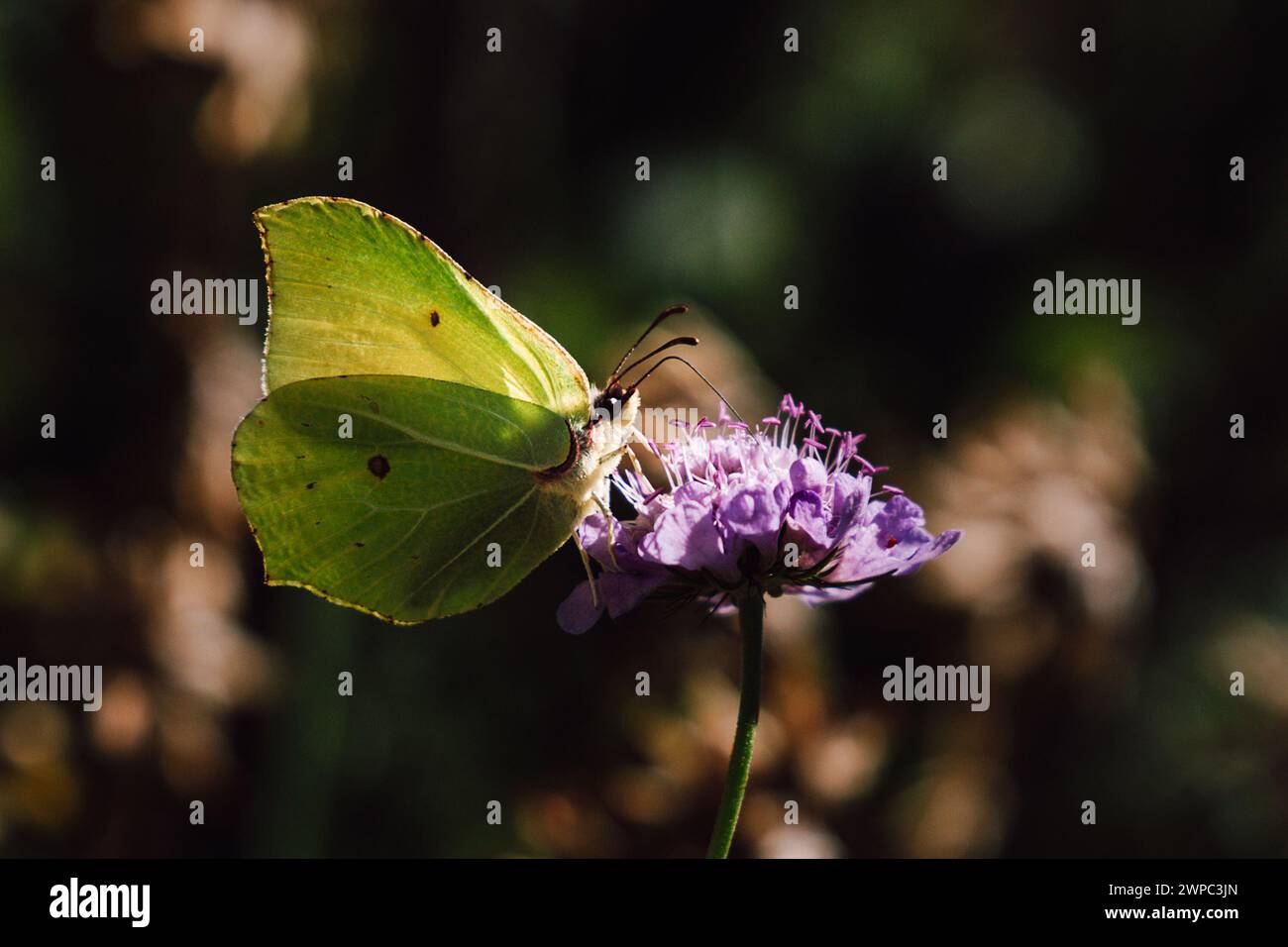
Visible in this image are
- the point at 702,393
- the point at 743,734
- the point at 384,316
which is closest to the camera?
the point at 743,734

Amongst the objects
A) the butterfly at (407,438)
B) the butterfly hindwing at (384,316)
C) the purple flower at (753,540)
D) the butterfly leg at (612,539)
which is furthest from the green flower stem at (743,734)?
the butterfly hindwing at (384,316)

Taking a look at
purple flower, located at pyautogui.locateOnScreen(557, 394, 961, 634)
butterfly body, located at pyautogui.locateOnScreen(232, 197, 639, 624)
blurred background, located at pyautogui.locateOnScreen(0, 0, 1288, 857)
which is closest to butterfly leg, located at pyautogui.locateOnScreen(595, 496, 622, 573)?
purple flower, located at pyautogui.locateOnScreen(557, 394, 961, 634)

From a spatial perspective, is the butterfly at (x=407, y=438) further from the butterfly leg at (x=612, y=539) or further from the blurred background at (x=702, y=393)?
the blurred background at (x=702, y=393)

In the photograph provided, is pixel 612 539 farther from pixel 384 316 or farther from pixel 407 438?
pixel 384 316

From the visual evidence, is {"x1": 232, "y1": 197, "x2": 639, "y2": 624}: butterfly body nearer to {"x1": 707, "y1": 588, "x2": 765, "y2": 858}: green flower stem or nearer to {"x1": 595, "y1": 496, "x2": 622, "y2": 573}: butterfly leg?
{"x1": 595, "y1": 496, "x2": 622, "y2": 573}: butterfly leg

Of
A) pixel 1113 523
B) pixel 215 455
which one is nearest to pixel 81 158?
pixel 215 455

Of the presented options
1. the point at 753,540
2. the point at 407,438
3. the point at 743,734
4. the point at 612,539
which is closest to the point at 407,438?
the point at 407,438
